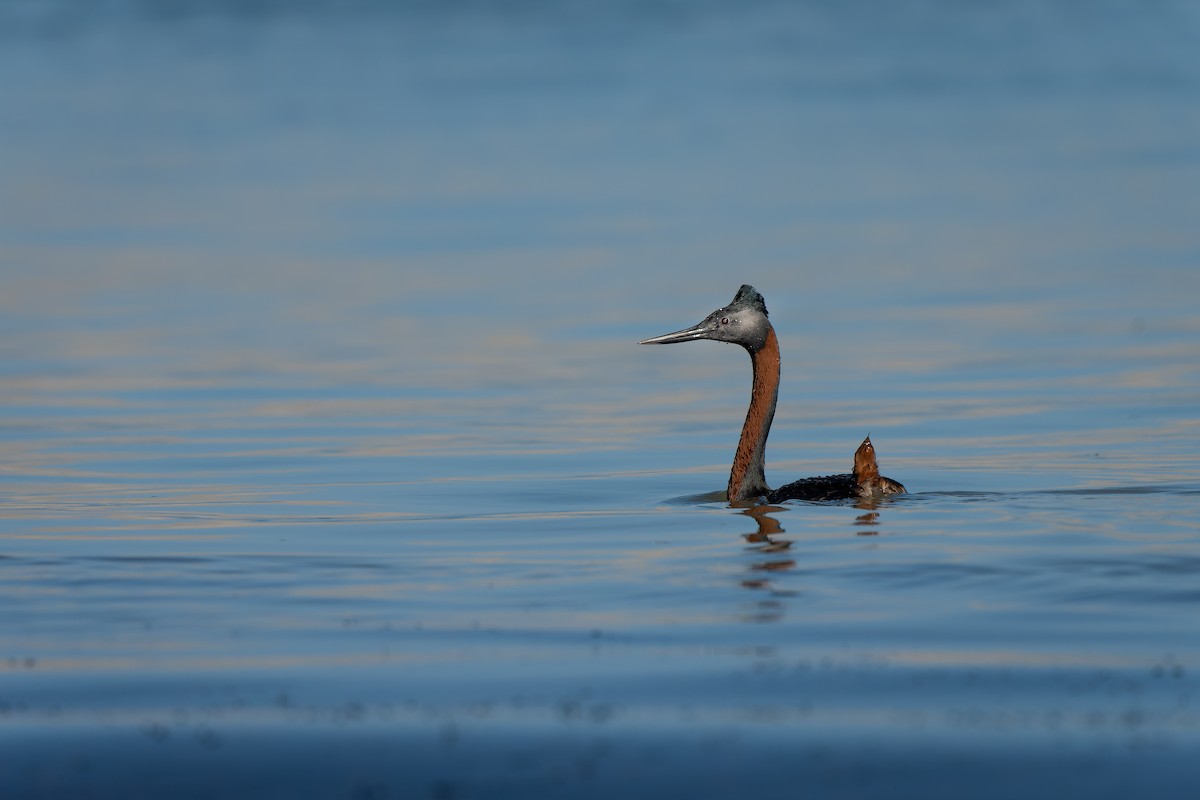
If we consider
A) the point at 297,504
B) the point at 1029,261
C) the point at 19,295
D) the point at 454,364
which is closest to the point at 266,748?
the point at 297,504

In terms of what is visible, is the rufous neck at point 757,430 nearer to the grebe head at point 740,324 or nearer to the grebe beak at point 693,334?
the grebe head at point 740,324

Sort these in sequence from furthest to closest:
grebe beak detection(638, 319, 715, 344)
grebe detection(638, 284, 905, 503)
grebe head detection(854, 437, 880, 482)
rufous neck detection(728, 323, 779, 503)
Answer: grebe beak detection(638, 319, 715, 344), rufous neck detection(728, 323, 779, 503), grebe detection(638, 284, 905, 503), grebe head detection(854, 437, 880, 482)

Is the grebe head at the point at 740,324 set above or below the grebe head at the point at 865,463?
above

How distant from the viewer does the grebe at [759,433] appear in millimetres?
12258

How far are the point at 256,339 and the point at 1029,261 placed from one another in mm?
12695

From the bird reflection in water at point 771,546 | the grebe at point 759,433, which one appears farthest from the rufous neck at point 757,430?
the bird reflection in water at point 771,546

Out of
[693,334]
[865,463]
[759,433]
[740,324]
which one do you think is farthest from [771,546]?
[740,324]

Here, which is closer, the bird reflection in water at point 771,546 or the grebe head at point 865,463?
the bird reflection in water at point 771,546

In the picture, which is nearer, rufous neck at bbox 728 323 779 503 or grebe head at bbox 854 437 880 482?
grebe head at bbox 854 437 880 482

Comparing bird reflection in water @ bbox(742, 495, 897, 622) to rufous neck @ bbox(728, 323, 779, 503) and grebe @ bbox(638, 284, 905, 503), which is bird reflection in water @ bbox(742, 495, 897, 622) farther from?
rufous neck @ bbox(728, 323, 779, 503)

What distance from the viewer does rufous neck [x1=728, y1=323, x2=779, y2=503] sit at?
13.3m

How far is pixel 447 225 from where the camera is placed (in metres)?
40.8

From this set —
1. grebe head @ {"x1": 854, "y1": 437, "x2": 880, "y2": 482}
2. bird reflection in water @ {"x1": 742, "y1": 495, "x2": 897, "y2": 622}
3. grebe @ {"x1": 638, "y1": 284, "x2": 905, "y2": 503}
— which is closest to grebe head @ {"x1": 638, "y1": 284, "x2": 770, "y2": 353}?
grebe @ {"x1": 638, "y1": 284, "x2": 905, "y2": 503}

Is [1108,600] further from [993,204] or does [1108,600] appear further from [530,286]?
[993,204]
